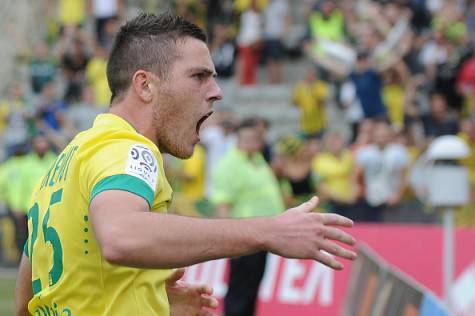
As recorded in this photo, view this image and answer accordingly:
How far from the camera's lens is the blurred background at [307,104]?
15.4 metres

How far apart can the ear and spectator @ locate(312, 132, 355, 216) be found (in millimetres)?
12257

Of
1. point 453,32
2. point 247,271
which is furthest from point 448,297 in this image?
point 453,32

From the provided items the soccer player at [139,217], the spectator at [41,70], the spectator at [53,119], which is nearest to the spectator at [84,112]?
the spectator at [53,119]

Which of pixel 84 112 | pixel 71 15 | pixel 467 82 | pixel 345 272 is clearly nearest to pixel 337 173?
pixel 467 82

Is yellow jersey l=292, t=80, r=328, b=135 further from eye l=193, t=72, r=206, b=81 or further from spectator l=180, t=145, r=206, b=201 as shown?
eye l=193, t=72, r=206, b=81

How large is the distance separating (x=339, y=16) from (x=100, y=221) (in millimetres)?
17810

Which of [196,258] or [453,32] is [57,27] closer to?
[453,32]

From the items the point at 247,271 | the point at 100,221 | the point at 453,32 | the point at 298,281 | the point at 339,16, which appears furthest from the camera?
the point at 339,16

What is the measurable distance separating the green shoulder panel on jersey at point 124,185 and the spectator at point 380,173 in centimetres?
1255

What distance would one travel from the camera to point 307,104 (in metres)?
Result: 20.5

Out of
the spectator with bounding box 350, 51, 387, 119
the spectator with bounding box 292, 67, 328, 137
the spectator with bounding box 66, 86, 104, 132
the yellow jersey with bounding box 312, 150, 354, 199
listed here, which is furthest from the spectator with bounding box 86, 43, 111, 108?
the yellow jersey with bounding box 312, 150, 354, 199

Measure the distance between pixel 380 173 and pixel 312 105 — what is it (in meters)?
4.30

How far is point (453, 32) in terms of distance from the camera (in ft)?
62.6

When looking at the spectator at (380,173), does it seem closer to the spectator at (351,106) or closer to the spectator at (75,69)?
the spectator at (351,106)
